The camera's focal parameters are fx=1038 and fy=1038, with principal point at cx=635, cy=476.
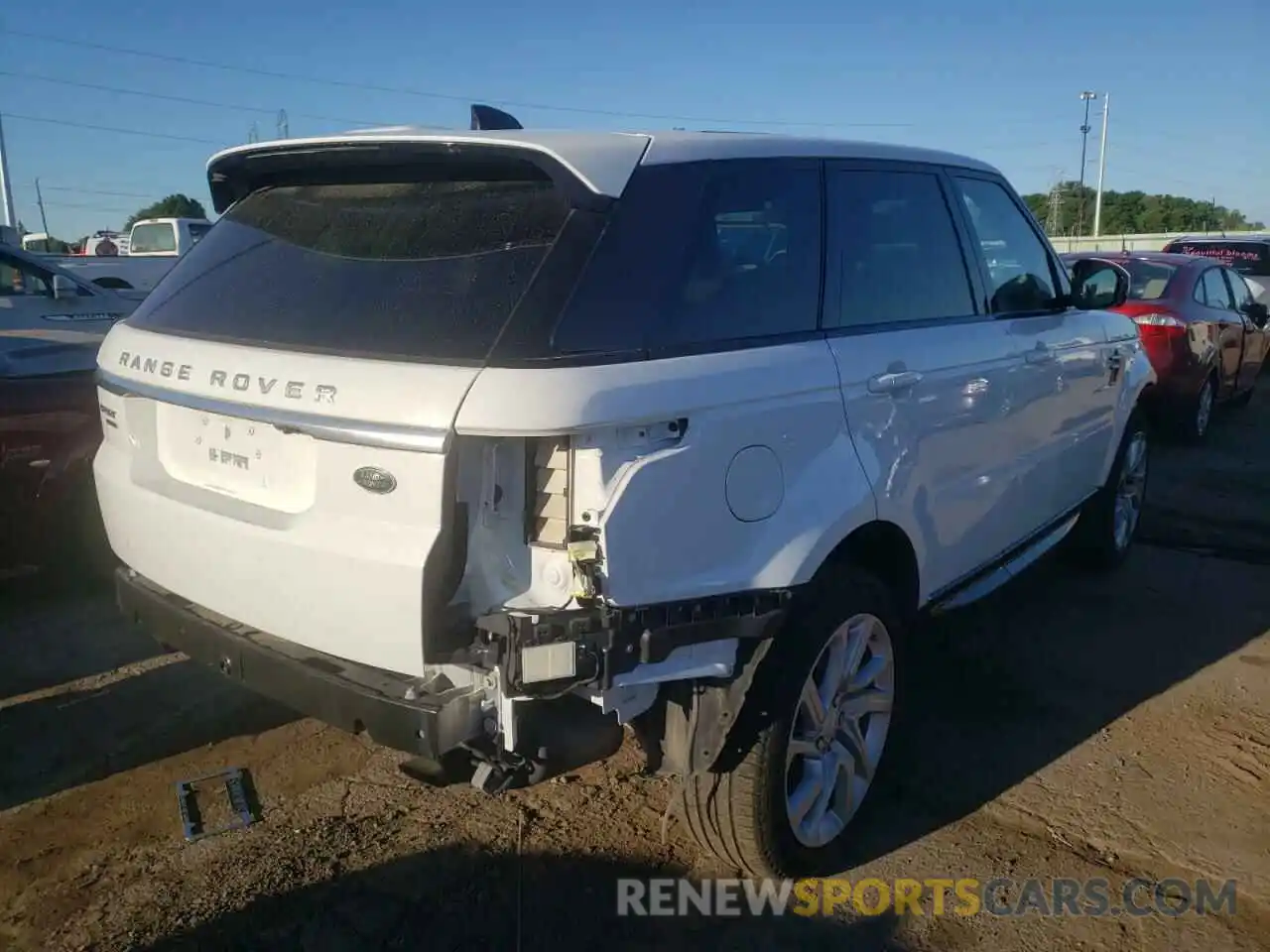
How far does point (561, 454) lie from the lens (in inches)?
87.3

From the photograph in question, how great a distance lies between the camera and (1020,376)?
387 centimetres

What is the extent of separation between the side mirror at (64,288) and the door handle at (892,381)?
25.3 feet

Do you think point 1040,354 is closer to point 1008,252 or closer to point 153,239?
point 1008,252

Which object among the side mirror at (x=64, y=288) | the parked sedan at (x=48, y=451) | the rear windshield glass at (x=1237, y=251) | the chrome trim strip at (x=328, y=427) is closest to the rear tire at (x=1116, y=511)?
the chrome trim strip at (x=328, y=427)

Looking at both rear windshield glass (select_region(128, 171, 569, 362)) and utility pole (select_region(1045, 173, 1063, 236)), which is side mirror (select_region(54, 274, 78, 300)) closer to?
rear windshield glass (select_region(128, 171, 569, 362))

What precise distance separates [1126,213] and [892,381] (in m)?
71.5

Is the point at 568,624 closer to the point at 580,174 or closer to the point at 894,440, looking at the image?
the point at 580,174

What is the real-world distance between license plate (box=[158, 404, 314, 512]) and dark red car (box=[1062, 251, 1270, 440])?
7.29 metres

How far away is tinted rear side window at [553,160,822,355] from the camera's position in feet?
7.73

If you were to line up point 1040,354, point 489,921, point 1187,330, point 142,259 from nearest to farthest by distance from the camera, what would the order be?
point 489,921 < point 1040,354 < point 1187,330 < point 142,259

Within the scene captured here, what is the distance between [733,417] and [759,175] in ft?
2.69

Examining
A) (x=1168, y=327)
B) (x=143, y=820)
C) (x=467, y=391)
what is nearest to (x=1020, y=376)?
(x=467, y=391)

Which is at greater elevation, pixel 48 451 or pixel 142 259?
pixel 142 259

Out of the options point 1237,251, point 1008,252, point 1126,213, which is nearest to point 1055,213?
point 1126,213
